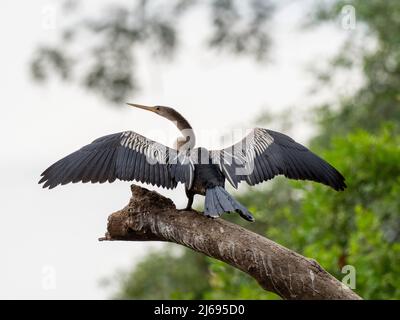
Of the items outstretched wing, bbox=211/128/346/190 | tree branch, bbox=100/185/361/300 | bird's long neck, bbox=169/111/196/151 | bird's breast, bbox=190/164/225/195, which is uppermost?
bird's long neck, bbox=169/111/196/151

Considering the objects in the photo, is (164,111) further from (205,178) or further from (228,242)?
(228,242)

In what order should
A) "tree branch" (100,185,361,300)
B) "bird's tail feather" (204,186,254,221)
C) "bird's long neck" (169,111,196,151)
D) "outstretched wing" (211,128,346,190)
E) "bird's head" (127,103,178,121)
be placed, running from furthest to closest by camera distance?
"bird's head" (127,103,178,121) < "bird's long neck" (169,111,196,151) < "outstretched wing" (211,128,346,190) < "bird's tail feather" (204,186,254,221) < "tree branch" (100,185,361,300)

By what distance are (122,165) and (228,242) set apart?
2.29 ft

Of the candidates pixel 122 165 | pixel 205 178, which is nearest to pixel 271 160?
pixel 205 178

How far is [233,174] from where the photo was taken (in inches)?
142

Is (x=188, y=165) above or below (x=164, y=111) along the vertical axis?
below

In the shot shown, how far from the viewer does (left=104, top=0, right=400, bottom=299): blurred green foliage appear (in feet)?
17.2

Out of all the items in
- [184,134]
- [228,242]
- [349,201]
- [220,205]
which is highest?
[349,201]

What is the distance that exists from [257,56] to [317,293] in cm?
615

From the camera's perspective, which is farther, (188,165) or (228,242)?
(188,165)

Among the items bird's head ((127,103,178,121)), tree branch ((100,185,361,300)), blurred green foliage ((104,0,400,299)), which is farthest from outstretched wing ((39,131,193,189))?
blurred green foliage ((104,0,400,299))

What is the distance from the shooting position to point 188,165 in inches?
139

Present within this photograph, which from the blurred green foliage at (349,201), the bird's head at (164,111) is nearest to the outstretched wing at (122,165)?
the bird's head at (164,111)

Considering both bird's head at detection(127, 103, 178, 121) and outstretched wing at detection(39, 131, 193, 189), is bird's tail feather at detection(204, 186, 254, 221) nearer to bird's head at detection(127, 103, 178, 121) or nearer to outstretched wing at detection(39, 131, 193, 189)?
outstretched wing at detection(39, 131, 193, 189)
